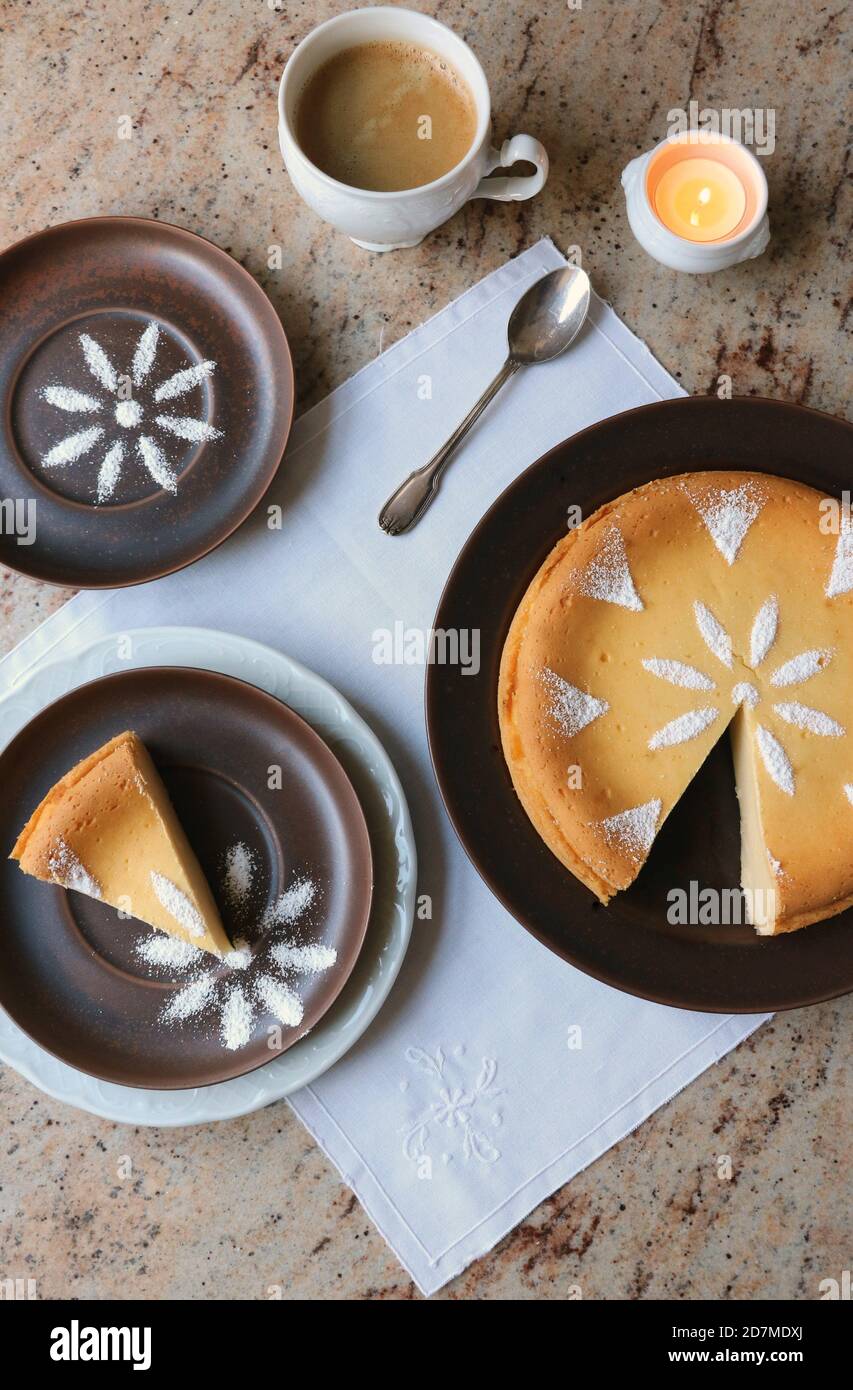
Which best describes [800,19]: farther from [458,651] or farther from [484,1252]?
[484,1252]

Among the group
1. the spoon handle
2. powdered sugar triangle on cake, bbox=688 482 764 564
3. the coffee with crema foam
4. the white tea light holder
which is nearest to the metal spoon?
the spoon handle

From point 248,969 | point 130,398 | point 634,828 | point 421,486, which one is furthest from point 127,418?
point 634,828

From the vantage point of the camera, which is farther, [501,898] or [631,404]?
[631,404]

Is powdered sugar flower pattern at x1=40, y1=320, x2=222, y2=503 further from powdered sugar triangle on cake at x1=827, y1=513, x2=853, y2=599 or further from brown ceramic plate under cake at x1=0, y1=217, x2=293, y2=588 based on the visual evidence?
powdered sugar triangle on cake at x1=827, y1=513, x2=853, y2=599

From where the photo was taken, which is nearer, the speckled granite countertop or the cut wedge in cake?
the cut wedge in cake

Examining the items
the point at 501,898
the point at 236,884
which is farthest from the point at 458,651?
the point at 236,884

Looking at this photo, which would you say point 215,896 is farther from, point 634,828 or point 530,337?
point 530,337
